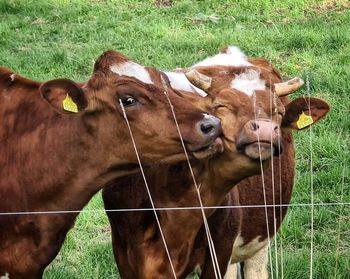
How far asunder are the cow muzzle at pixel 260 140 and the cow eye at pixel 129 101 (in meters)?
0.56

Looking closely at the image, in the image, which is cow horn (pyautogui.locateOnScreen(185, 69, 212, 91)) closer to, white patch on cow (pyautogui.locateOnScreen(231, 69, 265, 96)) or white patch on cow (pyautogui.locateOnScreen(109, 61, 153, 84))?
white patch on cow (pyautogui.locateOnScreen(231, 69, 265, 96))

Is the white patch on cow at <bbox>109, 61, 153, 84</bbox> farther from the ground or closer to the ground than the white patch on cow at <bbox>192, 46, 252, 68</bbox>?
farther from the ground

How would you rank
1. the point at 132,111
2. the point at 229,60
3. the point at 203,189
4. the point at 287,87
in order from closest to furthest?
1. the point at 132,111
2. the point at 203,189
3. the point at 287,87
4. the point at 229,60

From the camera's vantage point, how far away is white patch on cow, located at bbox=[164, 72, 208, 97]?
5287mm

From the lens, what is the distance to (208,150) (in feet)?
14.5

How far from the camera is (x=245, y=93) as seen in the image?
15.4 feet

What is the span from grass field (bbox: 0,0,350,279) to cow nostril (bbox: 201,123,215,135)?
2072 mm

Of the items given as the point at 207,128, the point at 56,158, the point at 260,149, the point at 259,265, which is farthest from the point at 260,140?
the point at 259,265

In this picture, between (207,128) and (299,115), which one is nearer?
(207,128)

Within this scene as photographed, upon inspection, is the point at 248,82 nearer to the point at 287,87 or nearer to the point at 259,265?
the point at 287,87

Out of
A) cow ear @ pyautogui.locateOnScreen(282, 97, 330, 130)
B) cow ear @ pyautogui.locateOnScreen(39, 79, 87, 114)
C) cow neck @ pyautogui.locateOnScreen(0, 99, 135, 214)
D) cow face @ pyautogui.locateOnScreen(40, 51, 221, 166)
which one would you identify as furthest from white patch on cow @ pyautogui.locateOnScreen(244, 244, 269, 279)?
cow ear @ pyautogui.locateOnScreen(39, 79, 87, 114)

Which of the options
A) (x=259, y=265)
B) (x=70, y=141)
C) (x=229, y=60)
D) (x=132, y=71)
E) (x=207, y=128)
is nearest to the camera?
(x=207, y=128)

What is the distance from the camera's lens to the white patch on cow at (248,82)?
4.72 metres

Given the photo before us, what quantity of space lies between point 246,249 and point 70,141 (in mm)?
1763
